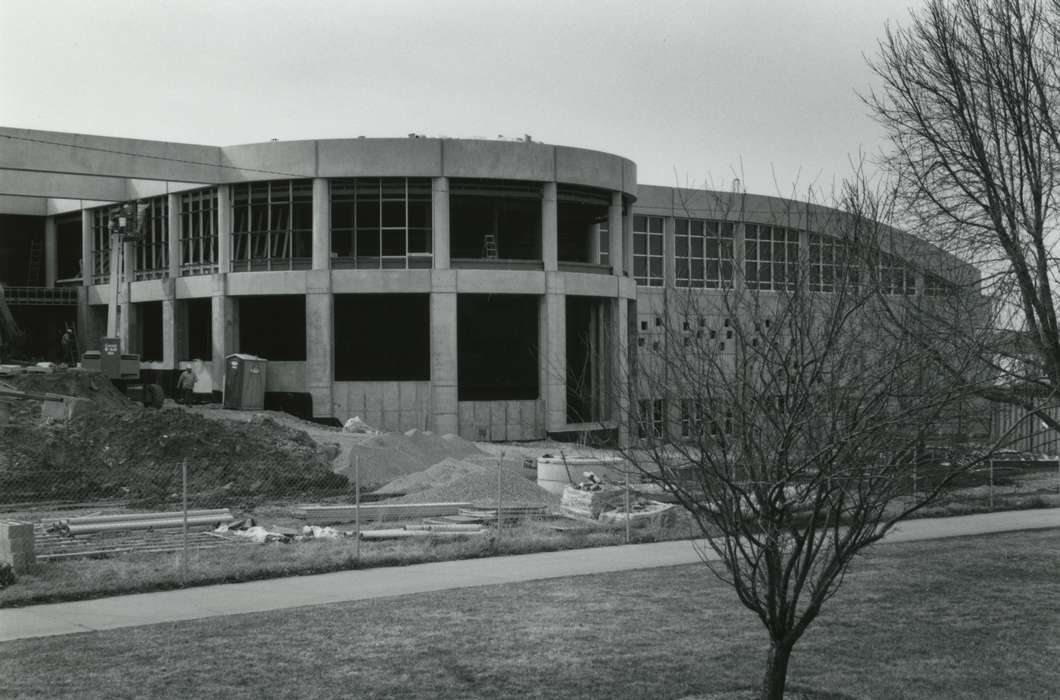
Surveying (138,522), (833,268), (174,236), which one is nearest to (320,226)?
(174,236)

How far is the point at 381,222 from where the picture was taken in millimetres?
40969

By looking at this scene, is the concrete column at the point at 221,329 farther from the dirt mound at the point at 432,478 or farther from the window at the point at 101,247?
the dirt mound at the point at 432,478

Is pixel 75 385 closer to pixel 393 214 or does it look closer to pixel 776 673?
pixel 393 214

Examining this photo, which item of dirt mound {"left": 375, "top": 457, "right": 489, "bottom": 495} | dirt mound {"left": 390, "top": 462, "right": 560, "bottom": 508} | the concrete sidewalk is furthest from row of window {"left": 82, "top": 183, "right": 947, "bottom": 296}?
the concrete sidewalk

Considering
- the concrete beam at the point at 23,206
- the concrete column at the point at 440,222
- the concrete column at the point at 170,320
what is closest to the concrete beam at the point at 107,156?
the concrete column at the point at 170,320

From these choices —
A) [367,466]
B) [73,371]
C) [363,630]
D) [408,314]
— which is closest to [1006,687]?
[363,630]

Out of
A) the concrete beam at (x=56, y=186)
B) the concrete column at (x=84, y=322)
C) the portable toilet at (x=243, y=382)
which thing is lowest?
the portable toilet at (x=243, y=382)

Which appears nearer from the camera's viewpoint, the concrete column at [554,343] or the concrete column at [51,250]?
the concrete column at [554,343]

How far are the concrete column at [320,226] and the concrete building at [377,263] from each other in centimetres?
5

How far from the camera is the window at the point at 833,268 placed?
28.9ft

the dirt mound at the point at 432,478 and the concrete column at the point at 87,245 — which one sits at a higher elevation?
the concrete column at the point at 87,245

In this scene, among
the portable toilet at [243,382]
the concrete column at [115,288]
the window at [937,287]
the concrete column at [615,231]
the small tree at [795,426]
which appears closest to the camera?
the small tree at [795,426]

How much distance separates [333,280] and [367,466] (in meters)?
13.3

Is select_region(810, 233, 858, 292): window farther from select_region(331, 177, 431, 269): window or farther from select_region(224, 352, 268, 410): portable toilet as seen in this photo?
select_region(224, 352, 268, 410): portable toilet
